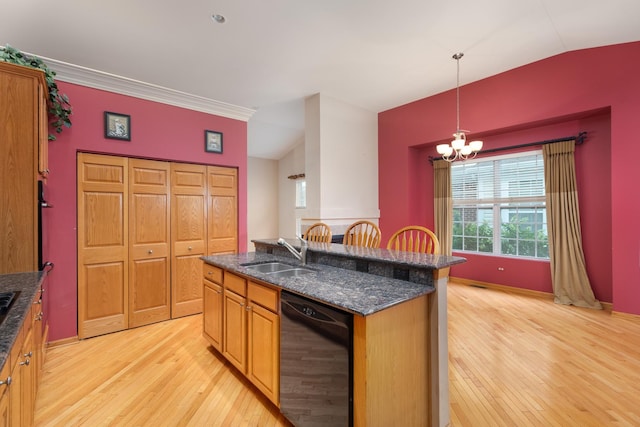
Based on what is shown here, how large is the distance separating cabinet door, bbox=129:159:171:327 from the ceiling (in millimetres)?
1142

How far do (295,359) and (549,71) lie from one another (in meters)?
4.43

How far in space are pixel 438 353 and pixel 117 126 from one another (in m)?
3.73

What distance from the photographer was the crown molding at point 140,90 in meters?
2.88

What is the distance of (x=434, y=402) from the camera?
1.59m

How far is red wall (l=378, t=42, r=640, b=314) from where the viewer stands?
317cm

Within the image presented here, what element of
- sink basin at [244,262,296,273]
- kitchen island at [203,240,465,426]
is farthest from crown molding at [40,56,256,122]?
kitchen island at [203,240,465,426]

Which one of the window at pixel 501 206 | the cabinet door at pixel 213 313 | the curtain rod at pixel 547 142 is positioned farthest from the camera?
the window at pixel 501 206

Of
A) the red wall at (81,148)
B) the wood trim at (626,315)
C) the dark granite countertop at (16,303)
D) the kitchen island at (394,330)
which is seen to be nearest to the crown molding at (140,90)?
the red wall at (81,148)

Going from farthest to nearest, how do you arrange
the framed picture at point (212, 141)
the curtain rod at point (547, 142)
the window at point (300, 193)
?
the window at point (300, 193)
the framed picture at point (212, 141)
the curtain rod at point (547, 142)

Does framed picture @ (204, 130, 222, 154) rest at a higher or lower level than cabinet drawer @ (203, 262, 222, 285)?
higher

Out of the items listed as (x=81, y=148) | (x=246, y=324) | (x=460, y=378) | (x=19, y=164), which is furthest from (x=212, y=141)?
(x=460, y=378)

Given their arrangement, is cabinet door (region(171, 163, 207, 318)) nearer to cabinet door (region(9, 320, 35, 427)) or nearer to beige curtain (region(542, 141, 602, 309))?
cabinet door (region(9, 320, 35, 427))

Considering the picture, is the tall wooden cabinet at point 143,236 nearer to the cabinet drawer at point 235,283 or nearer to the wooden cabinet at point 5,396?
the cabinet drawer at point 235,283

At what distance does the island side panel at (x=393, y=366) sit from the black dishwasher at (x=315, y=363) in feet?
0.18
